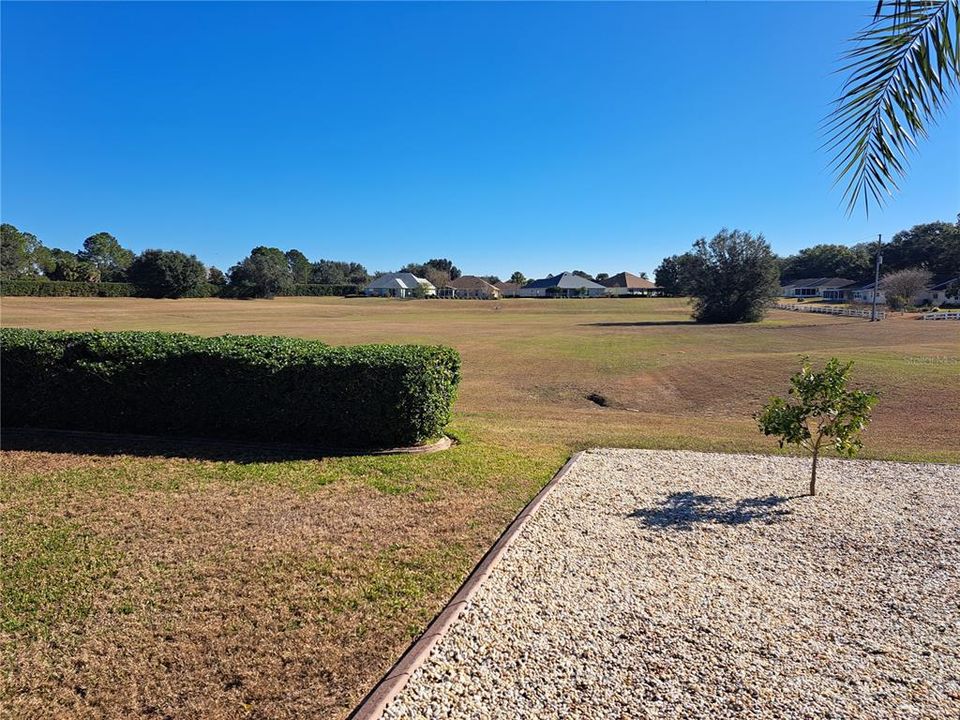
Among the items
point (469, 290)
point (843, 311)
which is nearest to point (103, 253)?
point (469, 290)

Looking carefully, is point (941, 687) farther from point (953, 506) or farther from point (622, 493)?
point (953, 506)

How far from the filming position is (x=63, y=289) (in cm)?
7819

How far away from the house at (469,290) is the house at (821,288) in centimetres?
6075

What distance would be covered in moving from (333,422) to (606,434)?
18.2 ft

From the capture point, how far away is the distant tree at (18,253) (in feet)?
307

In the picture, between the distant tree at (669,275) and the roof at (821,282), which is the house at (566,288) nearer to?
the distant tree at (669,275)

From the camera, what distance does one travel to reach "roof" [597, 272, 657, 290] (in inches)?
5387

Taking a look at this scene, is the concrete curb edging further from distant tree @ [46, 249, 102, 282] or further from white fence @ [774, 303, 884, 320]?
distant tree @ [46, 249, 102, 282]

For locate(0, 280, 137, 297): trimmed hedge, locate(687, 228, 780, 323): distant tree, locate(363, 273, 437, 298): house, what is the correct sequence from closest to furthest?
locate(687, 228, 780, 323): distant tree
locate(0, 280, 137, 297): trimmed hedge
locate(363, 273, 437, 298): house

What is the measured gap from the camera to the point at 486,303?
296 feet

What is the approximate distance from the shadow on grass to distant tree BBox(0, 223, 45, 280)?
99.2m

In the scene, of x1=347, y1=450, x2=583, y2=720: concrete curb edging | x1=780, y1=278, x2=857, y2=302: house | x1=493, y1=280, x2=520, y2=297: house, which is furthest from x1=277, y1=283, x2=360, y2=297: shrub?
x1=347, y1=450, x2=583, y2=720: concrete curb edging

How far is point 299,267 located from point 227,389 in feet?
494

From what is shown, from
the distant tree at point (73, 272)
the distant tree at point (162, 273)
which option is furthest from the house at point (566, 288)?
the distant tree at point (73, 272)
